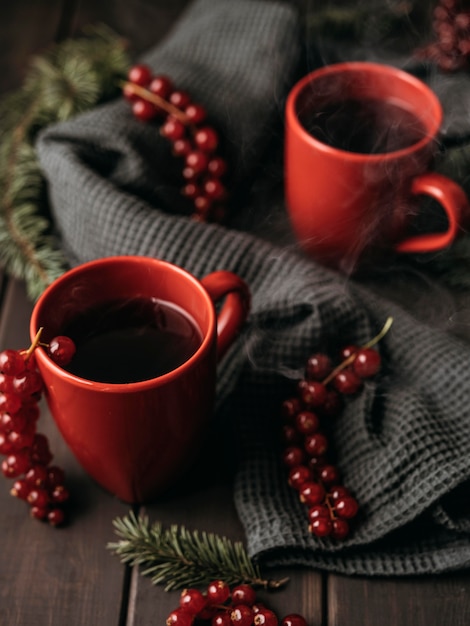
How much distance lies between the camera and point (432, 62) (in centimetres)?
108

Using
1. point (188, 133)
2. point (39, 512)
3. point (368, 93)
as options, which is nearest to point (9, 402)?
point (39, 512)

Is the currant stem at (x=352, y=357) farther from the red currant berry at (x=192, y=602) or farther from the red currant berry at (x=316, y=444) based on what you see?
the red currant berry at (x=192, y=602)

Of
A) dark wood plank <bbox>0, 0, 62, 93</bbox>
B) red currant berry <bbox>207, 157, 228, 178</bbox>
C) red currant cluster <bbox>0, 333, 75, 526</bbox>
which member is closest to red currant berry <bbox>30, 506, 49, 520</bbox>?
red currant cluster <bbox>0, 333, 75, 526</bbox>

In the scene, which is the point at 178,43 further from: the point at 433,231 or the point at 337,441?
the point at 337,441

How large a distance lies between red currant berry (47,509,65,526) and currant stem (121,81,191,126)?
484 mm

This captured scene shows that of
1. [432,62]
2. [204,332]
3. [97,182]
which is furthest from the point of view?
[432,62]

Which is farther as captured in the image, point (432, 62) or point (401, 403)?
point (432, 62)

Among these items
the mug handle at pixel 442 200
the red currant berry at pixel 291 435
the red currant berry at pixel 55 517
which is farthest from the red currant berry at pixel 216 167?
the red currant berry at pixel 55 517

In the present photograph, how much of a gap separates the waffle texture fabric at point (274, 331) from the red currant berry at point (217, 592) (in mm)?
50

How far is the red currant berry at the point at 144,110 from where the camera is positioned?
992mm

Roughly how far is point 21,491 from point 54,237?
35cm

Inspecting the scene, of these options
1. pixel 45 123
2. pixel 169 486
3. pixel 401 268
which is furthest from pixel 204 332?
pixel 45 123

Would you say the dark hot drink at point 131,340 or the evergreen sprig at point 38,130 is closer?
the dark hot drink at point 131,340

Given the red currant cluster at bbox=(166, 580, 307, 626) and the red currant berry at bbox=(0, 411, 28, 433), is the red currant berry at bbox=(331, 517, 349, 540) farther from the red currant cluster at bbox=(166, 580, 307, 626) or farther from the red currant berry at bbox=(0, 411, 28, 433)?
the red currant berry at bbox=(0, 411, 28, 433)
